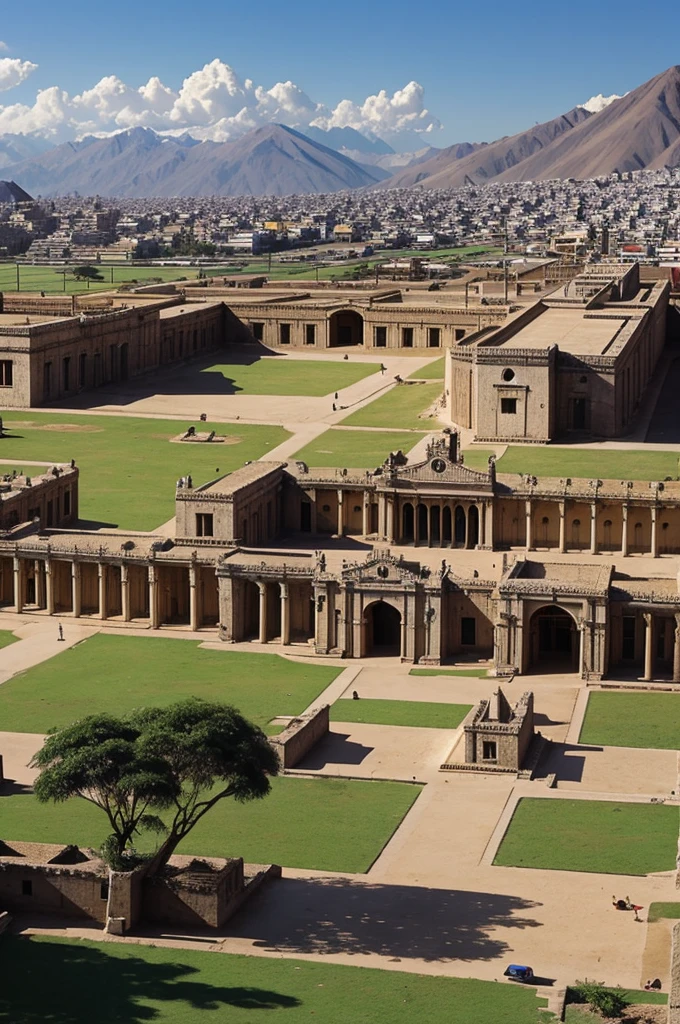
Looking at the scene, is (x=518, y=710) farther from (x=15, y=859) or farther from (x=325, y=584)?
(x=15, y=859)

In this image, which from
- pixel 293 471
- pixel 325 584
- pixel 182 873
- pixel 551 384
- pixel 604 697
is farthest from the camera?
pixel 551 384

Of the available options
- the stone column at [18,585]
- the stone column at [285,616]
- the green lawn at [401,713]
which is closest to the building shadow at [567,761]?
the green lawn at [401,713]

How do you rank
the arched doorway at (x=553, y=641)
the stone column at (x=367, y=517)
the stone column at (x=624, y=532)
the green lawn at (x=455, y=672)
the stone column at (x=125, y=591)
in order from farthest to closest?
the stone column at (x=367, y=517), the stone column at (x=624, y=532), the stone column at (x=125, y=591), the arched doorway at (x=553, y=641), the green lawn at (x=455, y=672)

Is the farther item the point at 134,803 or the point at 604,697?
the point at 604,697

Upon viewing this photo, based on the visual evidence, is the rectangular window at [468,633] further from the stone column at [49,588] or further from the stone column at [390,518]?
the stone column at [49,588]

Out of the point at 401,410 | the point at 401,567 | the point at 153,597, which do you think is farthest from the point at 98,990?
the point at 401,410

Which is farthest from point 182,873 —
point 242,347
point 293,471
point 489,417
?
point 242,347
